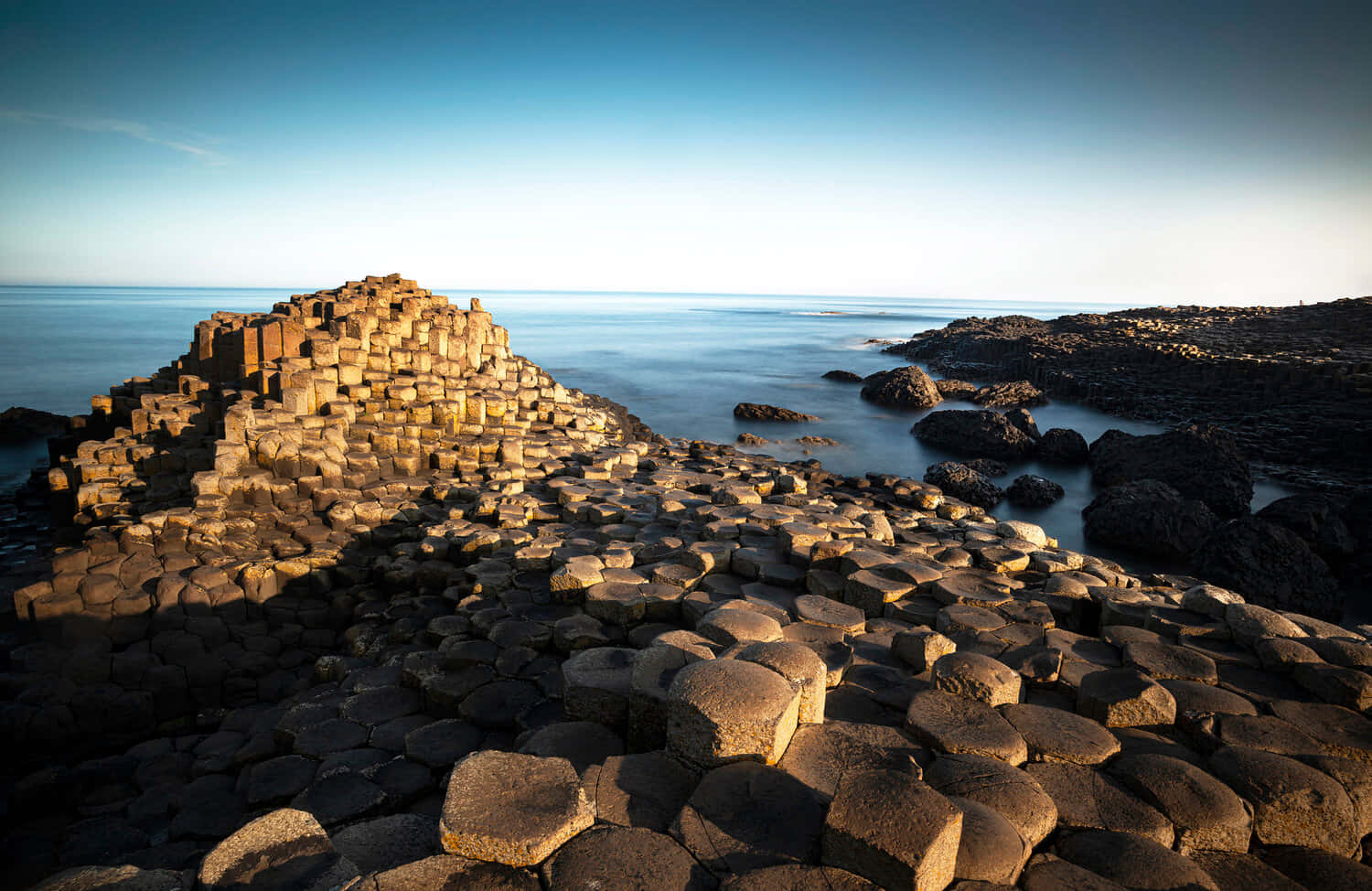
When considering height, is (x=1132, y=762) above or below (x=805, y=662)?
below

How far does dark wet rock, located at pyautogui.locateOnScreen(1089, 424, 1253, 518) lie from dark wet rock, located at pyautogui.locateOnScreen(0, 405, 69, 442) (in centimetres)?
2645

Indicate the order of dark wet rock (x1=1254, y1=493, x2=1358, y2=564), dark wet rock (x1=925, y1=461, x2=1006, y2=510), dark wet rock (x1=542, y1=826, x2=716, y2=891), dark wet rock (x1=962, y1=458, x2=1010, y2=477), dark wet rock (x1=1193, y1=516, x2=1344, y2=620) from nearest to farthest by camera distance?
1. dark wet rock (x1=542, y1=826, x2=716, y2=891)
2. dark wet rock (x1=1193, y1=516, x2=1344, y2=620)
3. dark wet rock (x1=1254, y1=493, x2=1358, y2=564)
4. dark wet rock (x1=925, y1=461, x2=1006, y2=510)
5. dark wet rock (x1=962, y1=458, x2=1010, y2=477)

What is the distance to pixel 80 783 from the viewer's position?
447 centimetres

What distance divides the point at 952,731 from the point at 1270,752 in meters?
1.58

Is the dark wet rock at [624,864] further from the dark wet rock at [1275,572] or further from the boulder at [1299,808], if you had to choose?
the dark wet rock at [1275,572]

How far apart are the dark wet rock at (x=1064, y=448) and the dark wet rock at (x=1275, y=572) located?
→ 891cm

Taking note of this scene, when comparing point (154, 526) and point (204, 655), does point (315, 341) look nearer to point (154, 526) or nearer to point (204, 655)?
point (154, 526)

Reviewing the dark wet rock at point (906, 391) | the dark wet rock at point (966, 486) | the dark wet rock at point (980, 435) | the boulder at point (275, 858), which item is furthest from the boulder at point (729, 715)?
the dark wet rock at point (906, 391)

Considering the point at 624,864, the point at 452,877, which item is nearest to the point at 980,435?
the point at 624,864

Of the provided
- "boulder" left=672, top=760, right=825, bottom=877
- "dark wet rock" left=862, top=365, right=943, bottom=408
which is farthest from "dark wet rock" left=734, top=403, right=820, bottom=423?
"boulder" left=672, top=760, right=825, bottom=877

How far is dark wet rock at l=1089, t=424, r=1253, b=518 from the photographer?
13.5 meters

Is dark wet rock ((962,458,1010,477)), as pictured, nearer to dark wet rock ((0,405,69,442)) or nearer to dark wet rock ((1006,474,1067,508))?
dark wet rock ((1006,474,1067,508))

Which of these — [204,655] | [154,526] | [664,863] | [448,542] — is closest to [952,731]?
[664,863]

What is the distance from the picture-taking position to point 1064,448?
17.9m
